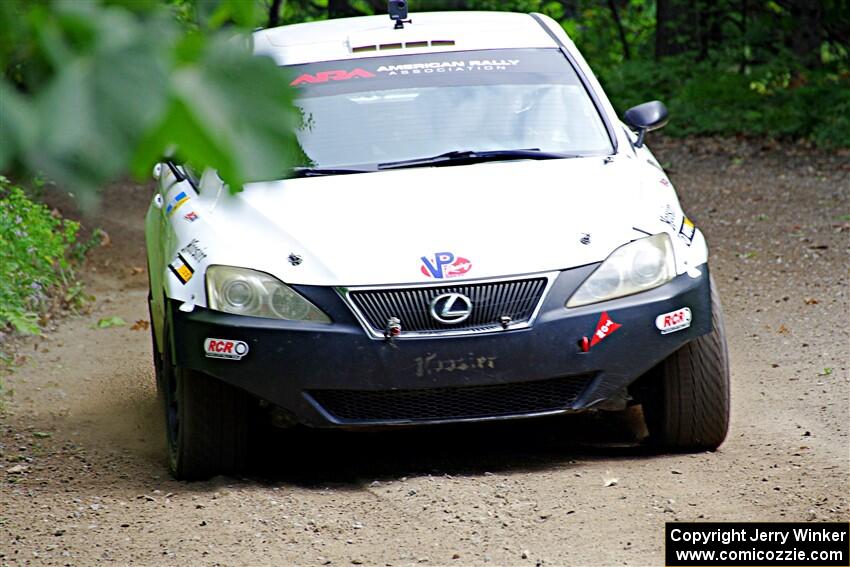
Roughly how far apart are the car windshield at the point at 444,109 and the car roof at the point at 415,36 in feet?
0.28

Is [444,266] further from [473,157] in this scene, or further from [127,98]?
[127,98]

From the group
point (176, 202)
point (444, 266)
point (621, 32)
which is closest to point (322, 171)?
point (176, 202)

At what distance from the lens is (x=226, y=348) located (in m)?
4.50

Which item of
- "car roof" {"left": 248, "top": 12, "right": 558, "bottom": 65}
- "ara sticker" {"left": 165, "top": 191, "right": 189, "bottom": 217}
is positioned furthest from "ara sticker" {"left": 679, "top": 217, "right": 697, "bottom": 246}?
"ara sticker" {"left": 165, "top": 191, "right": 189, "bottom": 217}

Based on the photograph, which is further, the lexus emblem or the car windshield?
the car windshield

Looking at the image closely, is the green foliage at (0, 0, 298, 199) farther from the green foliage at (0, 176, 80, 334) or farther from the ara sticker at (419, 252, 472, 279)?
the green foliage at (0, 176, 80, 334)

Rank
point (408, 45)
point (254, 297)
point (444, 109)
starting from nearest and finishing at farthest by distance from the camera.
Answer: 1. point (254, 297)
2. point (444, 109)
3. point (408, 45)

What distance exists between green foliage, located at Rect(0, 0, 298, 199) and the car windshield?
160 inches

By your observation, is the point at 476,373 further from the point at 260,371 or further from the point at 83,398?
the point at 83,398

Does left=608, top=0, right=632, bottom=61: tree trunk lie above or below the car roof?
below

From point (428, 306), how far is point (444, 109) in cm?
151

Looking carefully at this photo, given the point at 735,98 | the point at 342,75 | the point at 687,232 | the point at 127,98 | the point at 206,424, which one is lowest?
the point at 735,98

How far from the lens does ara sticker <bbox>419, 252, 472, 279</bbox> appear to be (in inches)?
174

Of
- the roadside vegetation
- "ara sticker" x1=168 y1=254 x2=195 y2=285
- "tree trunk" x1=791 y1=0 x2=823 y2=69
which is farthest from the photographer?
"tree trunk" x1=791 y1=0 x2=823 y2=69
